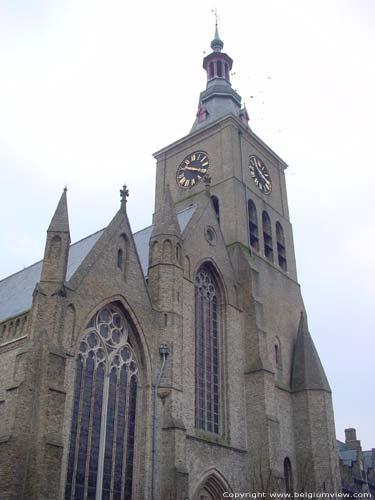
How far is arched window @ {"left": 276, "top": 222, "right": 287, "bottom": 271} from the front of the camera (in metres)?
40.6

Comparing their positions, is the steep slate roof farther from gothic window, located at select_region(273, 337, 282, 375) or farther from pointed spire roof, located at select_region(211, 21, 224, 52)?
pointed spire roof, located at select_region(211, 21, 224, 52)

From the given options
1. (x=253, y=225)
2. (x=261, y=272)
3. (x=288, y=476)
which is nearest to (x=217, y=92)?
(x=253, y=225)

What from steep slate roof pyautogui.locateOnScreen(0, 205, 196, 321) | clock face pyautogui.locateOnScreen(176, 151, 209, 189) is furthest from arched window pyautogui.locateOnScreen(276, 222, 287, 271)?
steep slate roof pyautogui.locateOnScreen(0, 205, 196, 321)

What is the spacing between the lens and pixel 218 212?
38.5 meters

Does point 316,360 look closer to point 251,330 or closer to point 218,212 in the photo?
point 251,330

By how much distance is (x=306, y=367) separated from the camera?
34.2 meters

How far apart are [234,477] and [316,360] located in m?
9.75

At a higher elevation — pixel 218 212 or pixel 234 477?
pixel 218 212

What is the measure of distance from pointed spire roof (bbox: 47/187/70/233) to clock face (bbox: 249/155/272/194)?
18.9 meters

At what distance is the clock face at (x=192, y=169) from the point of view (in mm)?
41750

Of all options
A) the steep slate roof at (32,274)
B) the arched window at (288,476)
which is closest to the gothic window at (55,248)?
the steep slate roof at (32,274)

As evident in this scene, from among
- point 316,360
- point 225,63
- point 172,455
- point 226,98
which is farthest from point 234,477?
point 225,63

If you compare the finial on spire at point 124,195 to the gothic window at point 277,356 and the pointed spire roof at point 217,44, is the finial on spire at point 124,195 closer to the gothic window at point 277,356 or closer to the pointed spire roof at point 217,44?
the gothic window at point 277,356

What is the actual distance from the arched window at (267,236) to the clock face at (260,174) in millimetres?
2343
